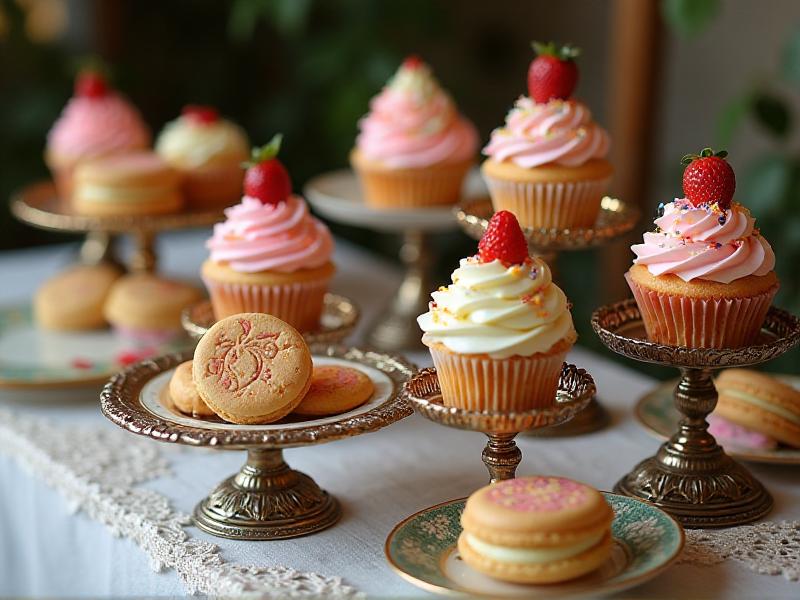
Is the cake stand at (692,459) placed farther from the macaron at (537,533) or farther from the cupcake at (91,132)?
the cupcake at (91,132)

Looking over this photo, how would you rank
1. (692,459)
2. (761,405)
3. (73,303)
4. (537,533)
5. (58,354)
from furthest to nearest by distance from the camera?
(73,303)
(58,354)
(761,405)
(692,459)
(537,533)

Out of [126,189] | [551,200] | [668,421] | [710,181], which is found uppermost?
[710,181]

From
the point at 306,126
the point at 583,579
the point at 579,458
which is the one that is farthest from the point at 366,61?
the point at 583,579

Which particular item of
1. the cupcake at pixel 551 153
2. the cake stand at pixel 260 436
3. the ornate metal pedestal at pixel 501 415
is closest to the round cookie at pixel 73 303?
the cake stand at pixel 260 436

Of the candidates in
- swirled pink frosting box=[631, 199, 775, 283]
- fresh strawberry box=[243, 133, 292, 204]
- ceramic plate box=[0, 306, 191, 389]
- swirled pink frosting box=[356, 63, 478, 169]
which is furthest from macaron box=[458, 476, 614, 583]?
swirled pink frosting box=[356, 63, 478, 169]

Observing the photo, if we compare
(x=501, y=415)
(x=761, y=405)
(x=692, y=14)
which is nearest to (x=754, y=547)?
(x=761, y=405)

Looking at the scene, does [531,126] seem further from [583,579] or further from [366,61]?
[366,61]

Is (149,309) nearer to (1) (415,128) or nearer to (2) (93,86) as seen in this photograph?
(1) (415,128)
